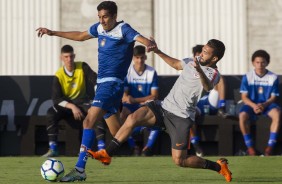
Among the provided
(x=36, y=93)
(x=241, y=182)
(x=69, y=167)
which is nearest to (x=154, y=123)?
(x=241, y=182)

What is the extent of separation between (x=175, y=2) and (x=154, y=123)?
33.4 ft

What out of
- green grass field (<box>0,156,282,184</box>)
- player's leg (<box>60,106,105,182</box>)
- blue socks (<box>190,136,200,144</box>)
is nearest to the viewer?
player's leg (<box>60,106,105,182</box>)

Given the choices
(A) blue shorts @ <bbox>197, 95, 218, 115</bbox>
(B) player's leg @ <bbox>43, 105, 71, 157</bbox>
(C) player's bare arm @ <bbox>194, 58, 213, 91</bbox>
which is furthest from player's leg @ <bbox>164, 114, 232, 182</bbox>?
(A) blue shorts @ <bbox>197, 95, 218, 115</bbox>

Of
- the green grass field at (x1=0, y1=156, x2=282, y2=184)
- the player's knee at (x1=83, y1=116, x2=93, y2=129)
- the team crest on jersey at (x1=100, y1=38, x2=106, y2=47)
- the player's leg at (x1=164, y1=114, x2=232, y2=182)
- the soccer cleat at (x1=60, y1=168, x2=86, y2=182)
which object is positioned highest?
the team crest on jersey at (x1=100, y1=38, x2=106, y2=47)

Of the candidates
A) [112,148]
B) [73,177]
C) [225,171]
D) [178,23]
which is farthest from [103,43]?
[178,23]

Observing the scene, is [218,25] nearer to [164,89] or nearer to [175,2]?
[175,2]

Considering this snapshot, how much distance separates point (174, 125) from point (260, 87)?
5.85 m

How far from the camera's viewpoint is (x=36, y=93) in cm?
1772

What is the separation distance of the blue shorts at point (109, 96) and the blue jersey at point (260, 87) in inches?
191

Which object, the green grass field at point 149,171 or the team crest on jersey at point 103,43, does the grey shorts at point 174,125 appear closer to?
the green grass field at point 149,171

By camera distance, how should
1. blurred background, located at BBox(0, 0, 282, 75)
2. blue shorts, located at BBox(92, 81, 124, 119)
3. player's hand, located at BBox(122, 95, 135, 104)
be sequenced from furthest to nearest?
blurred background, located at BBox(0, 0, 282, 75) → player's hand, located at BBox(122, 95, 135, 104) → blue shorts, located at BBox(92, 81, 124, 119)

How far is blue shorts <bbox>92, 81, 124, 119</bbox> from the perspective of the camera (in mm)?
12273

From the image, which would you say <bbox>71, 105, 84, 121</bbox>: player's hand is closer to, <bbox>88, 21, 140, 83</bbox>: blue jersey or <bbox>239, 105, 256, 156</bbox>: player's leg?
<bbox>239, 105, 256, 156</bbox>: player's leg

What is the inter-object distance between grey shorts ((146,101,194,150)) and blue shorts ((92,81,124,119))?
0.83m
